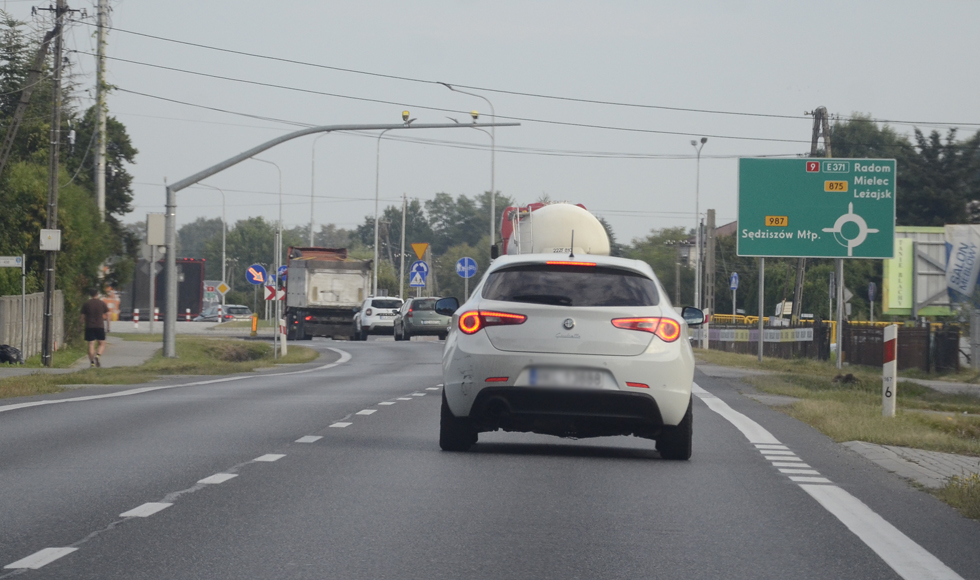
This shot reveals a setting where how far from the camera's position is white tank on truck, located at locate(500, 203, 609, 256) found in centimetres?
2170

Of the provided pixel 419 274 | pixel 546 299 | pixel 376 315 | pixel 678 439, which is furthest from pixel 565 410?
pixel 376 315

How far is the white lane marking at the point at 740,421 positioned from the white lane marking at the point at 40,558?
25.9 feet

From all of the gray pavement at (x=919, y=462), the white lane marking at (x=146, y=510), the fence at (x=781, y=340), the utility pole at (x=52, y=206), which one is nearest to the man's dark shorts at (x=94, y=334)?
the utility pole at (x=52, y=206)

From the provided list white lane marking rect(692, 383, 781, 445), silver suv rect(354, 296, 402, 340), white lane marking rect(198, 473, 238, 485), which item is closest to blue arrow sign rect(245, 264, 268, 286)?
silver suv rect(354, 296, 402, 340)

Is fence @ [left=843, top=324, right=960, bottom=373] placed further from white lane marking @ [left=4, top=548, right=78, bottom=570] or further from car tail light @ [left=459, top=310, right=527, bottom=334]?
white lane marking @ [left=4, top=548, right=78, bottom=570]

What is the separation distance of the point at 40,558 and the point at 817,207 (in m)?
→ 26.1

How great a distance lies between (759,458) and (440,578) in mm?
5916

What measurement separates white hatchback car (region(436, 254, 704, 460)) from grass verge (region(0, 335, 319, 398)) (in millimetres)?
9724

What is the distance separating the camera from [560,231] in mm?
21875

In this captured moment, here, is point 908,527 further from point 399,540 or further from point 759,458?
point 759,458

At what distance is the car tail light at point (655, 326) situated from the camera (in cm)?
1025

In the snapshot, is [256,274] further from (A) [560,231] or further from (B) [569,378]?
(B) [569,378]

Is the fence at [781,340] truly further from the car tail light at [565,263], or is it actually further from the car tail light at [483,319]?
the car tail light at [483,319]

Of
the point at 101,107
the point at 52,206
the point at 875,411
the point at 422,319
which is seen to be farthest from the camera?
the point at 422,319
